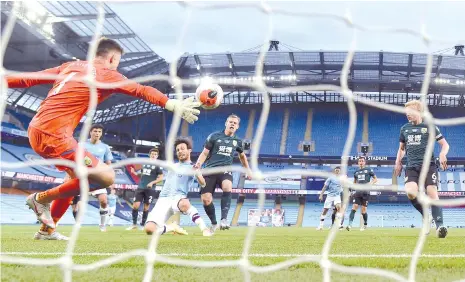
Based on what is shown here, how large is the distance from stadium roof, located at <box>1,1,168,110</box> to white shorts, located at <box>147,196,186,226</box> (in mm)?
15849

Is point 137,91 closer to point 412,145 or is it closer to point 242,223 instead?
point 412,145

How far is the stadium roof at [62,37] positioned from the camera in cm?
2052

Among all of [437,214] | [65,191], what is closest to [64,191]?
[65,191]

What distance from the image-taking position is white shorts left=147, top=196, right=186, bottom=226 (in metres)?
5.85

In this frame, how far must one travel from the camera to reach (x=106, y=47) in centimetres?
427

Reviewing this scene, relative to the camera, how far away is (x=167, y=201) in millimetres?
6301

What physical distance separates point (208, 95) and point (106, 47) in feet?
3.24

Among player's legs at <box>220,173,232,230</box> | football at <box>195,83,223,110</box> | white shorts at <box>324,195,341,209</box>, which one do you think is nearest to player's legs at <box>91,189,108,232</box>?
player's legs at <box>220,173,232,230</box>

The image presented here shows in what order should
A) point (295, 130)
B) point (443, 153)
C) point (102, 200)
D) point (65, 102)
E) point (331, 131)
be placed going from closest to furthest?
point (65, 102) → point (443, 153) → point (102, 200) → point (331, 131) → point (295, 130)

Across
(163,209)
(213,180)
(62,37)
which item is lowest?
(163,209)

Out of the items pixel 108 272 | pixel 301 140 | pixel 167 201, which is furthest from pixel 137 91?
pixel 301 140

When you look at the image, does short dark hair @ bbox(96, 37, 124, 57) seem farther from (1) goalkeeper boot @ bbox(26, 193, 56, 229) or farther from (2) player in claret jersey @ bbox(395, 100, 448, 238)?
(2) player in claret jersey @ bbox(395, 100, 448, 238)

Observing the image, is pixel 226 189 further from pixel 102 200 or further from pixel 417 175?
pixel 417 175

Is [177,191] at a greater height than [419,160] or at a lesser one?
lesser
